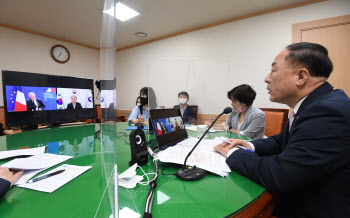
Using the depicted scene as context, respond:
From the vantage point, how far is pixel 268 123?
6.49 ft

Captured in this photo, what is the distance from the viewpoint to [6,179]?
55cm

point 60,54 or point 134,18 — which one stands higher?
point 134,18

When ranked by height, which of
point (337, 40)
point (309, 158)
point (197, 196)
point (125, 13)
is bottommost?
point (197, 196)

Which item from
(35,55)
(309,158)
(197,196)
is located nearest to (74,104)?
(197,196)

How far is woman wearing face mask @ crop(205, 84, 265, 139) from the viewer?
1.64 m

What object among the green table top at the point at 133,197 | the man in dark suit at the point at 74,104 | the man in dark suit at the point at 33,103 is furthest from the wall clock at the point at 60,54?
the green table top at the point at 133,197

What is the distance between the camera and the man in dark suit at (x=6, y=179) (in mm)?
477

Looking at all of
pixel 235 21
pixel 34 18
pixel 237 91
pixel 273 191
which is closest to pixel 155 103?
pixel 237 91

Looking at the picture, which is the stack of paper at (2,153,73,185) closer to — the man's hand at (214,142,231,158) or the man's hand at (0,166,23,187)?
the man's hand at (0,166,23,187)

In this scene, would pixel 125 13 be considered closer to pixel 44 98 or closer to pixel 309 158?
pixel 44 98

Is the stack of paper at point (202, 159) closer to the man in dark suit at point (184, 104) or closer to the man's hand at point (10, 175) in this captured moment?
the man's hand at point (10, 175)

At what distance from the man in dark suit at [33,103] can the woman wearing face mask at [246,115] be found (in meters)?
1.88

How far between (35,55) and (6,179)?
4.46 m

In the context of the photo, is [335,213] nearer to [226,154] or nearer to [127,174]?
[226,154]
